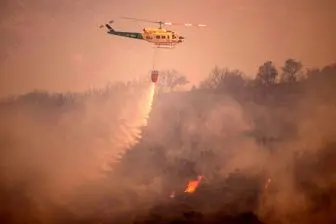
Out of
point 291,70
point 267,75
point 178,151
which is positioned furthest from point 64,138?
point 291,70

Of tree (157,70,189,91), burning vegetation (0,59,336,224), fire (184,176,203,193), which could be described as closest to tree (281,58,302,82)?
burning vegetation (0,59,336,224)

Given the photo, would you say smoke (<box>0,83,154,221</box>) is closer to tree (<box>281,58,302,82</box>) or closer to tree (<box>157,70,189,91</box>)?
tree (<box>157,70,189,91</box>)

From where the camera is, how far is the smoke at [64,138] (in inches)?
74.2

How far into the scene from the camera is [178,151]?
1942mm

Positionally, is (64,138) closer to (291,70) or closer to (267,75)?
(267,75)

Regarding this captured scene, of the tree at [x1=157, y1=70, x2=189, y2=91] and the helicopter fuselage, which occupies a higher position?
the helicopter fuselage

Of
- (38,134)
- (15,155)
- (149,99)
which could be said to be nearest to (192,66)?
(149,99)

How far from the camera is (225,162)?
1963 millimetres

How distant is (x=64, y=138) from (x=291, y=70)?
3.29 ft

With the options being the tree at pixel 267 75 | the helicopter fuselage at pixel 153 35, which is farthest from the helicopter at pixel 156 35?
the tree at pixel 267 75

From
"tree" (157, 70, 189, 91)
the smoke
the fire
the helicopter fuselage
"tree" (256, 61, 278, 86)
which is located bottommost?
the fire

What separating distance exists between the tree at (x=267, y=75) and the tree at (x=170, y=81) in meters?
0.32

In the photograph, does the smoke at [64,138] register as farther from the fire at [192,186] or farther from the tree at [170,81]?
the fire at [192,186]

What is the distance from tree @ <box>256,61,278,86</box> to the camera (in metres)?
1.97
